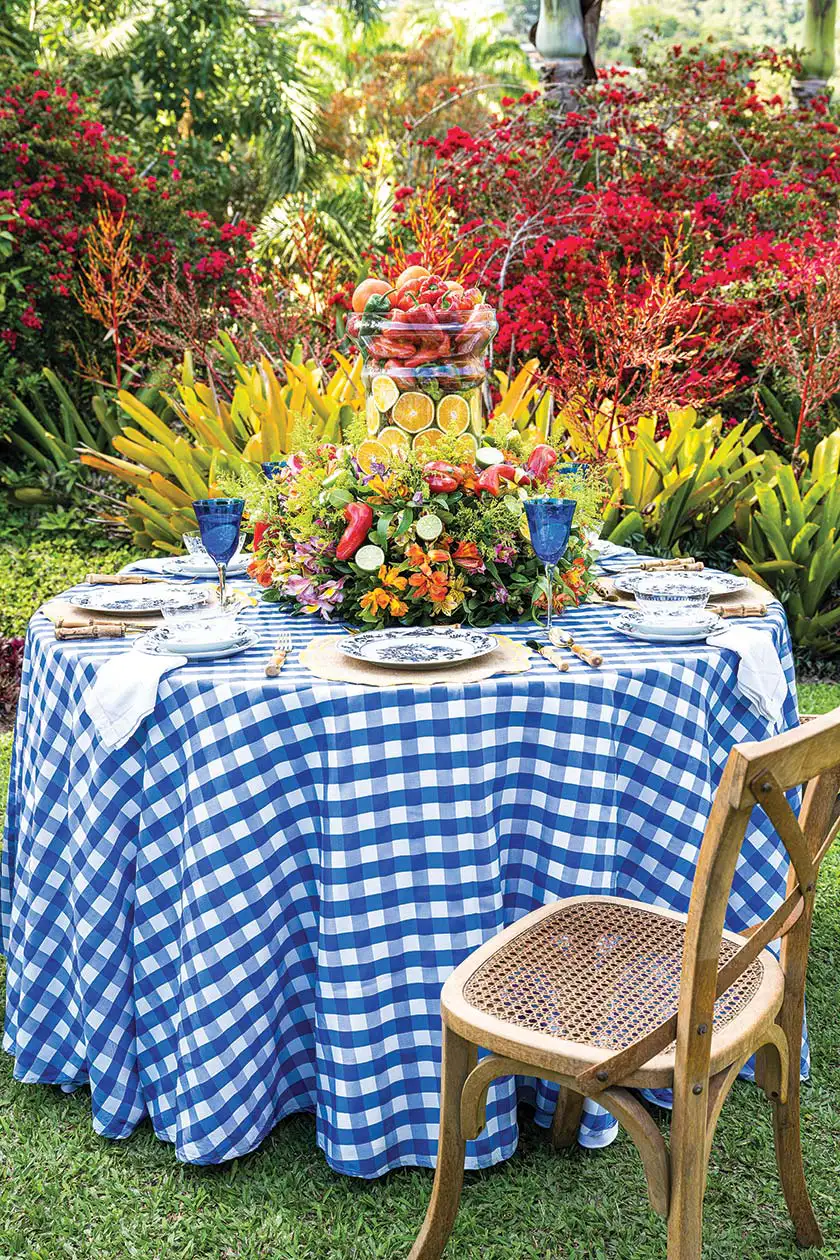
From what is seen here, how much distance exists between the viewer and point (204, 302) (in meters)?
7.68

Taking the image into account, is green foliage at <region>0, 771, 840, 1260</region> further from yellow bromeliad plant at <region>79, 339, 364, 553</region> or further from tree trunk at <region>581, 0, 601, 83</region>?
tree trunk at <region>581, 0, 601, 83</region>

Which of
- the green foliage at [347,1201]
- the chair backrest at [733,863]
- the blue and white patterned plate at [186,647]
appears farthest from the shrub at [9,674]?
the chair backrest at [733,863]

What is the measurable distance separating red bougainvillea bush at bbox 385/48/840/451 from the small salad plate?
2702mm

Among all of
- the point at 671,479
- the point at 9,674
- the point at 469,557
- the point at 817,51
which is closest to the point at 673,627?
the point at 469,557

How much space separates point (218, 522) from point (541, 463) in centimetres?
71

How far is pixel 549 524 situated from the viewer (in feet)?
7.10

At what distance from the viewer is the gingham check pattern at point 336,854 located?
1.98 metres

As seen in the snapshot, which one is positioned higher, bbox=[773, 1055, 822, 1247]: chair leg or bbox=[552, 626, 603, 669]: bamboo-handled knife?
bbox=[552, 626, 603, 669]: bamboo-handled knife

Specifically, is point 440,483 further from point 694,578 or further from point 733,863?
point 733,863

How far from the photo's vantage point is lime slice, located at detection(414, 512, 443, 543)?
234 cm

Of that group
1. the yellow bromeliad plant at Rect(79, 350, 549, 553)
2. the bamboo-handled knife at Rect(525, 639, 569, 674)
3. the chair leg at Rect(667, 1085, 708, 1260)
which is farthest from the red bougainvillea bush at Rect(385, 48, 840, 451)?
the chair leg at Rect(667, 1085, 708, 1260)

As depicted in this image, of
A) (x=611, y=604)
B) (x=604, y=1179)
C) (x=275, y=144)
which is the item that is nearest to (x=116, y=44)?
(x=275, y=144)

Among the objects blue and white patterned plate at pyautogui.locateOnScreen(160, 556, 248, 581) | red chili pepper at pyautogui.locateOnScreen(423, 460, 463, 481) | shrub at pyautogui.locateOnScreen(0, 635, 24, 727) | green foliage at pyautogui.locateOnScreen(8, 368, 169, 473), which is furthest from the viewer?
green foliage at pyautogui.locateOnScreen(8, 368, 169, 473)

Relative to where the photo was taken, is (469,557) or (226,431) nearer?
(469,557)
